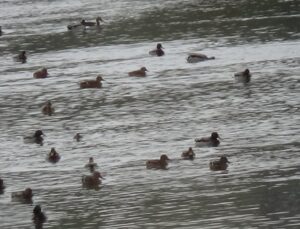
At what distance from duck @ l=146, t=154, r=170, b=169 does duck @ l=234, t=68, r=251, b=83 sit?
43.2ft

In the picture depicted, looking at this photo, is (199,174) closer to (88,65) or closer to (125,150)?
(125,150)

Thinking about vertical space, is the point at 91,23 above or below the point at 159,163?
above

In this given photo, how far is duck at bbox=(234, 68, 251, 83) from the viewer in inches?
1741

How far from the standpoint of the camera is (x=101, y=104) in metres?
42.6

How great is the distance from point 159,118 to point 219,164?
8.29m

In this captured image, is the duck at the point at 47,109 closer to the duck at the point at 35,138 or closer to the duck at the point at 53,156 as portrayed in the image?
the duck at the point at 35,138

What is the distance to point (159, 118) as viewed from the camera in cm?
3878

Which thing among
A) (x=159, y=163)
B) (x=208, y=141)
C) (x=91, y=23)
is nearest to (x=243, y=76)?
(x=208, y=141)

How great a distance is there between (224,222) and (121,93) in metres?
18.9

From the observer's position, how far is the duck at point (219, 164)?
30641mm

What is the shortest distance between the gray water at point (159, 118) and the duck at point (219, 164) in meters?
0.24

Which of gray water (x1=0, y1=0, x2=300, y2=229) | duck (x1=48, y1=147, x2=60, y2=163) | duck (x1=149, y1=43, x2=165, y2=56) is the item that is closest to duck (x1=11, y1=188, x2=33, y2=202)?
gray water (x1=0, y1=0, x2=300, y2=229)

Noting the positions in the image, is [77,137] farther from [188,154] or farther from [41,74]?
[41,74]

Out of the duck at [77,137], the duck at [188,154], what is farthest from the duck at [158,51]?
the duck at [188,154]
